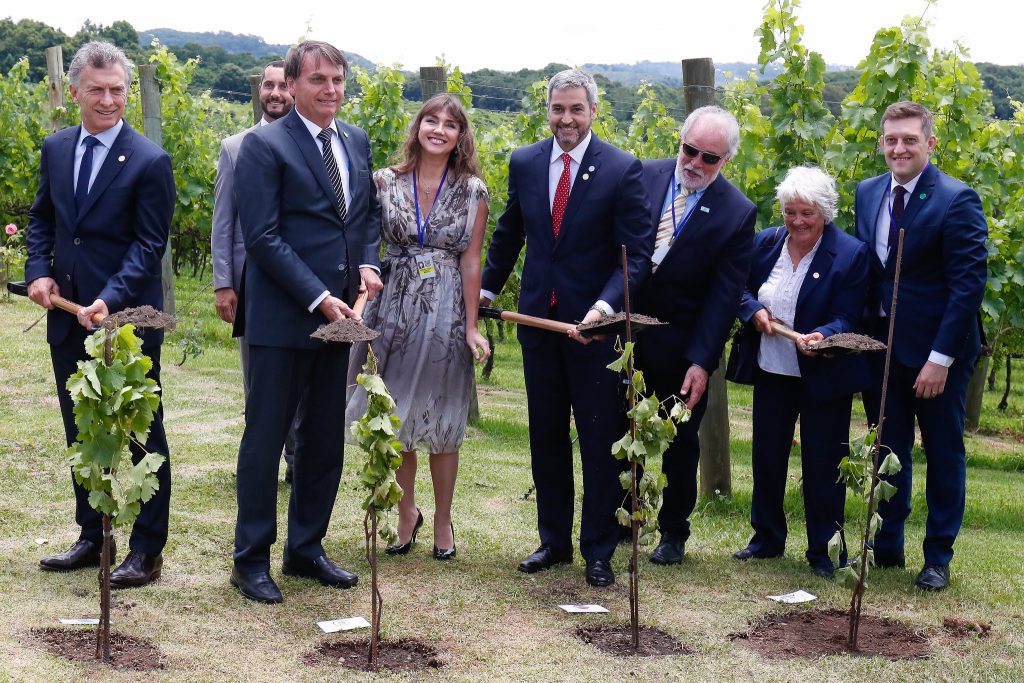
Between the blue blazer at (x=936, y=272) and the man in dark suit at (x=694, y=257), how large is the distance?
0.64m

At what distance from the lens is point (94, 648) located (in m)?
3.80

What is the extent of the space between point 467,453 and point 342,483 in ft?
4.70

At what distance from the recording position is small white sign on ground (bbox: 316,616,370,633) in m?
4.11

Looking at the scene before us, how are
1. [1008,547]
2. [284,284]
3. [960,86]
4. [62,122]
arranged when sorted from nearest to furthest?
[284,284], [1008,547], [960,86], [62,122]

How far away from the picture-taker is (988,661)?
4043 millimetres

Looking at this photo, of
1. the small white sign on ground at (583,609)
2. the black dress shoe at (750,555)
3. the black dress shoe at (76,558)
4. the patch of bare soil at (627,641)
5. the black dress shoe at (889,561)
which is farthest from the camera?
the black dress shoe at (750,555)

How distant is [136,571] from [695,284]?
2606 millimetres

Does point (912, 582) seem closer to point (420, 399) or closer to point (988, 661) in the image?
point (988, 661)

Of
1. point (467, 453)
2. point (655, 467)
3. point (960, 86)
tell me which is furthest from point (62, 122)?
point (960, 86)

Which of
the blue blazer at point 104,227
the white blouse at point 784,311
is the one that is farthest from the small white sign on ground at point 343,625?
the white blouse at point 784,311

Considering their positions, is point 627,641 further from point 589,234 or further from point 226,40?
point 226,40

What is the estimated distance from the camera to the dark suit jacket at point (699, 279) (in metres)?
4.86

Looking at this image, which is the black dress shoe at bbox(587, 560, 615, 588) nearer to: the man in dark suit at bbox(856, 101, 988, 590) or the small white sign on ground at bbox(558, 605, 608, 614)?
the small white sign on ground at bbox(558, 605, 608, 614)

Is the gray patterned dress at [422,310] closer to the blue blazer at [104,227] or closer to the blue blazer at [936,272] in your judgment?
the blue blazer at [104,227]
